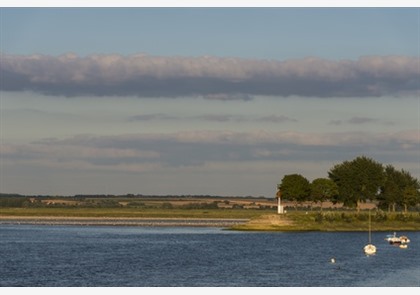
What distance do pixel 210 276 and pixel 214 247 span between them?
57.2m

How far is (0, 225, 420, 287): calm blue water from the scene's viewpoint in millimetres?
106188

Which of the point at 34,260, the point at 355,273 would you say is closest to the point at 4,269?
the point at 34,260

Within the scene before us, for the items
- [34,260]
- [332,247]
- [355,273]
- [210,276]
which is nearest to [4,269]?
[34,260]

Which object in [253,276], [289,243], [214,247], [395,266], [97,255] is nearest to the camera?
[253,276]

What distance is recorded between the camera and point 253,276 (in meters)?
112

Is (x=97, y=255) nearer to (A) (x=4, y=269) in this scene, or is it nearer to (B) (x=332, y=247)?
(A) (x=4, y=269)

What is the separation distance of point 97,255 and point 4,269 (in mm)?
26366

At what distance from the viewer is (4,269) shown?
122312 millimetres

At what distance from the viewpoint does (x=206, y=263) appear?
132375mm

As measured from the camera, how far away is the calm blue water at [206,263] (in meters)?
106
